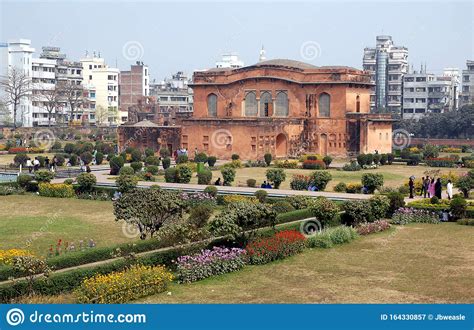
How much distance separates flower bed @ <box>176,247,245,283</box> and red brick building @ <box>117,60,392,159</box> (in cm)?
3626

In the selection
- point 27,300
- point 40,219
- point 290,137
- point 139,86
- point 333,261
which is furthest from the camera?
point 139,86

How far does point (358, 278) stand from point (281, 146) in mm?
39041

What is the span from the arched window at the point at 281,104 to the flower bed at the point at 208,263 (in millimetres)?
40860

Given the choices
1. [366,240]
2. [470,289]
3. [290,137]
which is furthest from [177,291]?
[290,137]

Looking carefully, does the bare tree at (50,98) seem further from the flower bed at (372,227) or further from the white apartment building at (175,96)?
the flower bed at (372,227)

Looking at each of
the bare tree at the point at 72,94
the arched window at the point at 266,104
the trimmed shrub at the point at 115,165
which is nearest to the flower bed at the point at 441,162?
the arched window at the point at 266,104

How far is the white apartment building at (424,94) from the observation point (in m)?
107

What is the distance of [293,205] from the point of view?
29.7m

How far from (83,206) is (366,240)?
1293cm

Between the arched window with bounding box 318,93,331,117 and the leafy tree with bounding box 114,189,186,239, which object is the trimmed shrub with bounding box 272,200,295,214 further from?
the arched window with bounding box 318,93,331,117

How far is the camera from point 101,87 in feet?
371

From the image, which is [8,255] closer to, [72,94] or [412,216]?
[412,216]

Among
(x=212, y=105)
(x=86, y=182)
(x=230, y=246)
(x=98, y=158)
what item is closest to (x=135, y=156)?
(x=98, y=158)

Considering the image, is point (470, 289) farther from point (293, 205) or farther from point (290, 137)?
point (290, 137)
